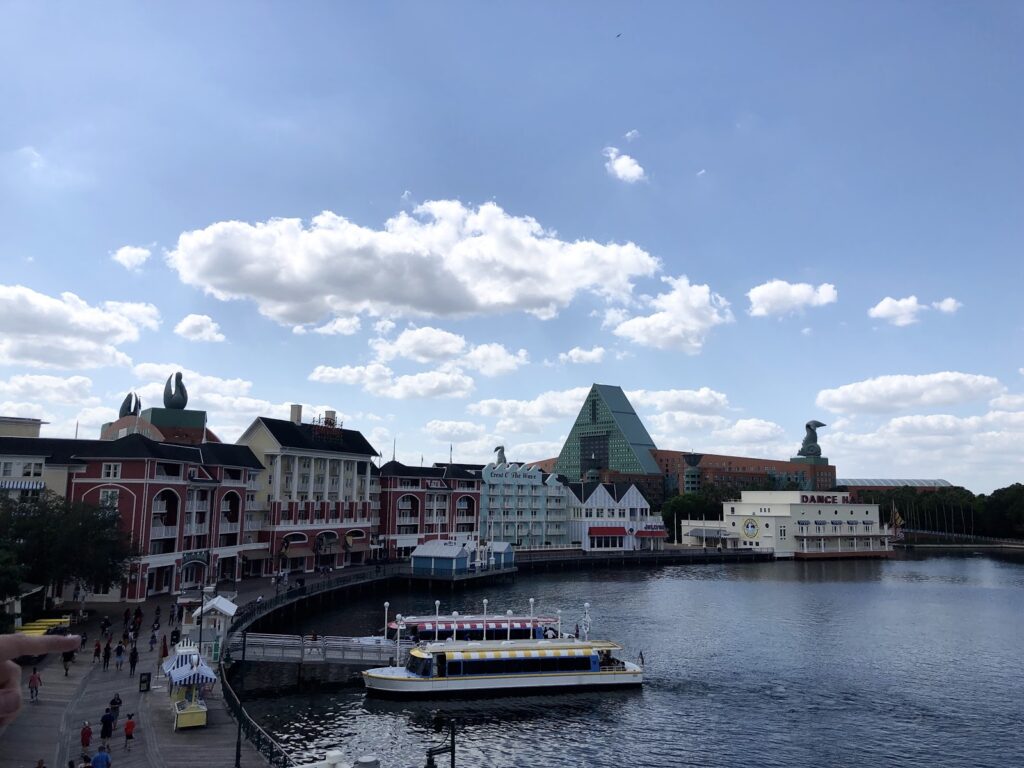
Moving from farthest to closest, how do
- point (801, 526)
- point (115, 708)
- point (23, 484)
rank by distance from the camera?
1. point (801, 526)
2. point (23, 484)
3. point (115, 708)

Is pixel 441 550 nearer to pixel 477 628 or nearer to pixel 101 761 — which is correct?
pixel 477 628

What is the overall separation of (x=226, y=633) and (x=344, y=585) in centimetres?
3801

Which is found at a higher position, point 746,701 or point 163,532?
point 163,532

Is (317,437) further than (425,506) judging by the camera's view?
No

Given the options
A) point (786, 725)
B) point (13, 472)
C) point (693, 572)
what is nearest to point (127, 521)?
point (13, 472)

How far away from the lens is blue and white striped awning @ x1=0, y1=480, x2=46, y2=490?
77.0 m

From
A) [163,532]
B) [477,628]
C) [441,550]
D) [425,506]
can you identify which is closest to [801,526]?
[425,506]

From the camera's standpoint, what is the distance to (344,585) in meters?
94.4

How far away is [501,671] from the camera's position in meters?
55.7

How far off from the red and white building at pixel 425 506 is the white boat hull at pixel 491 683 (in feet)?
224

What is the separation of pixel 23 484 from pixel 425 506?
222 ft

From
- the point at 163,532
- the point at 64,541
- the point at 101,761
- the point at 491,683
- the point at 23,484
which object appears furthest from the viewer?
the point at 163,532

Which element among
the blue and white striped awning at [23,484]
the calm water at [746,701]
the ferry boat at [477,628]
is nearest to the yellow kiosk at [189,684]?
the calm water at [746,701]

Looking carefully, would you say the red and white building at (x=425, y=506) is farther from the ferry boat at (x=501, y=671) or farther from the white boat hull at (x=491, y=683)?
the white boat hull at (x=491, y=683)
